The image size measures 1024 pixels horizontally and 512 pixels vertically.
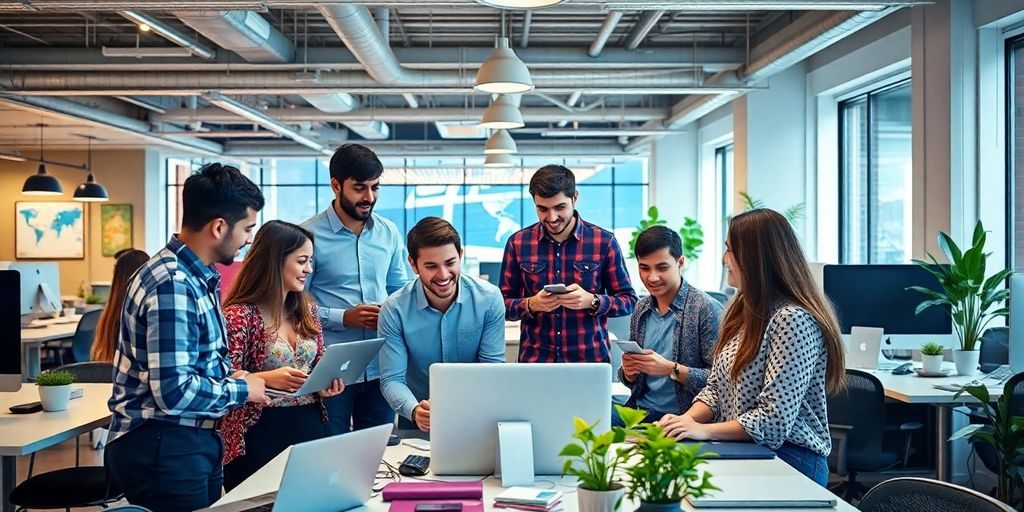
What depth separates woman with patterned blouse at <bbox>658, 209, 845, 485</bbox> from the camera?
2639 millimetres

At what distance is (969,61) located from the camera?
621 centimetres

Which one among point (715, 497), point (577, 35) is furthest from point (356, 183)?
point (577, 35)

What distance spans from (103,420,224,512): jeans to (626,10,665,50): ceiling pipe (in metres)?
5.92

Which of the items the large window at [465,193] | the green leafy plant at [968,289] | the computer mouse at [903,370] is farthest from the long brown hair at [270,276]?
the large window at [465,193]

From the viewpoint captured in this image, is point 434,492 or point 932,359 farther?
point 932,359

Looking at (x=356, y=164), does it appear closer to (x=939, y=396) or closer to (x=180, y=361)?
(x=180, y=361)

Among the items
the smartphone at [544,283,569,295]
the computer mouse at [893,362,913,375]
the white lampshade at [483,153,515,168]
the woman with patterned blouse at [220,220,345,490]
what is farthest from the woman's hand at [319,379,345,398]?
the white lampshade at [483,153,515,168]

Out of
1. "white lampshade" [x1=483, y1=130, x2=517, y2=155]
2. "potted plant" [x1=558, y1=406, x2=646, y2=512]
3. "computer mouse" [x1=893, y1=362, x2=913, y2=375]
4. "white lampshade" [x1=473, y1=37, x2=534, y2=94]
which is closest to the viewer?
"potted plant" [x1=558, y1=406, x2=646, y2=512]

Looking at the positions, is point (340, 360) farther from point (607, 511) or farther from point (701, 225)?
point (701, 225)

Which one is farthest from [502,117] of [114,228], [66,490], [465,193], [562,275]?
[465,193]

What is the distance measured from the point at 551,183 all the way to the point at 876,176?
6133 millimetres

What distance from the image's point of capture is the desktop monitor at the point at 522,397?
2.40 meters

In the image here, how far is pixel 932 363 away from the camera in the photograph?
15.8 ft

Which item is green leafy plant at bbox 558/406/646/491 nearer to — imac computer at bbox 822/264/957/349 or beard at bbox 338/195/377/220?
beard at bbox 338/195/377/220
